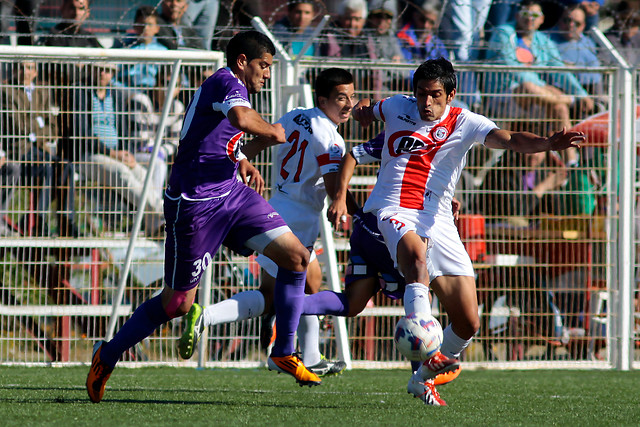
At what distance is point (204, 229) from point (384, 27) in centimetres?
530

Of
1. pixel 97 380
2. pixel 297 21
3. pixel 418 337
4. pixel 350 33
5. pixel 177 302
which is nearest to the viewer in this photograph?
pixel 418 337

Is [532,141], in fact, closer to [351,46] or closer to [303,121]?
[303,121]

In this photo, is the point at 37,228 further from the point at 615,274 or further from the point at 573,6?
the point at 573,6

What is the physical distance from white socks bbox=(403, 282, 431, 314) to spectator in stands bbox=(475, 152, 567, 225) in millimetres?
3644

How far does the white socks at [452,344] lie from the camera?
554 centimetres

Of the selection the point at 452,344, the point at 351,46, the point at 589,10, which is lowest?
the point at 452,344

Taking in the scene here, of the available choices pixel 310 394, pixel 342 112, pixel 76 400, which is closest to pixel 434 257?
pixel 310 394

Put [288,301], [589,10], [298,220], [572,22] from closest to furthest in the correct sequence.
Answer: [288,301]
[298,220]
[572,22]
[589,10]

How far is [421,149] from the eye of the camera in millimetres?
5559

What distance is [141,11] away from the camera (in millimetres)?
9547

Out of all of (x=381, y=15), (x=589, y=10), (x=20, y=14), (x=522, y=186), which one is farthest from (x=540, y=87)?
(x=20, y=14)

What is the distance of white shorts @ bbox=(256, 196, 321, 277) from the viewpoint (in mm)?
6379

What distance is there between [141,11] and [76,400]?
535 cm

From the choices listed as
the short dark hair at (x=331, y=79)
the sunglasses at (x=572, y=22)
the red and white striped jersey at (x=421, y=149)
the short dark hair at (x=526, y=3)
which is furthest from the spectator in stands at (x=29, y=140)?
the sunglasses at (x=572, y=22)
